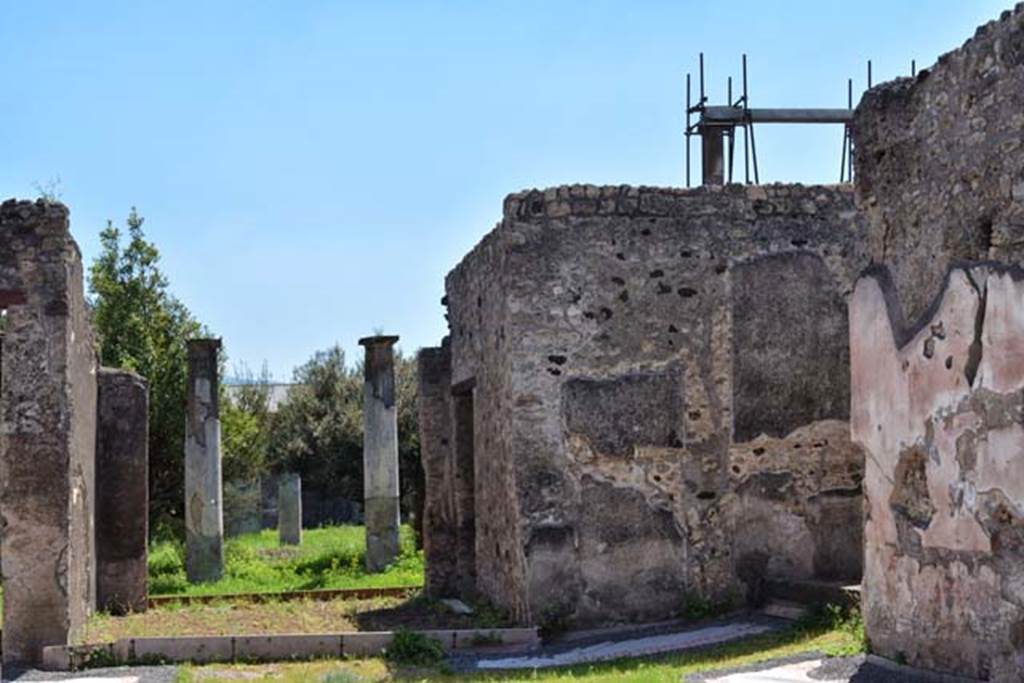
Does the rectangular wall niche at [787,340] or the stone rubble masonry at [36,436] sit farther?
the rectangular wall niche at [787,340]

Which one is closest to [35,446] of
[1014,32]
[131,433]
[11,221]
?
[11,221]

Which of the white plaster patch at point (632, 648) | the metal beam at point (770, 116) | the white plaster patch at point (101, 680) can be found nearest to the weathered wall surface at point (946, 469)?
the white plaster patch at point (632, 648)

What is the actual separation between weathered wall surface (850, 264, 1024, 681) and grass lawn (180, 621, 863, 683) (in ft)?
3.78

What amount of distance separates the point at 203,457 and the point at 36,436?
816cm

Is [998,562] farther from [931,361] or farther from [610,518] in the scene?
[610,518]

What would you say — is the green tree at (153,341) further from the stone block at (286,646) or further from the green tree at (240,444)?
the stone block at (286,646)

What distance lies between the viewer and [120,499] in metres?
14.2

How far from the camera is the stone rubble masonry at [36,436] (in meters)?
A: 11.1

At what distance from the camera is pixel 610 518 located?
38.6 feet

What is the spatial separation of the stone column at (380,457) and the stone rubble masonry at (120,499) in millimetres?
4942

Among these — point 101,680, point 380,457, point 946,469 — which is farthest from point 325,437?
point 946,469

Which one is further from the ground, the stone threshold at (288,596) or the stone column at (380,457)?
the stone column at (380,457)

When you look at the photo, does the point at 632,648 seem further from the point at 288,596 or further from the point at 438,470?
the point at 288,596

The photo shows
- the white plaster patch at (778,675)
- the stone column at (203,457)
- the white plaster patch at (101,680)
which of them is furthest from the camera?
the stone column at (203,457)
